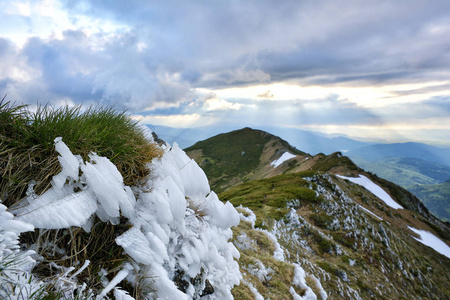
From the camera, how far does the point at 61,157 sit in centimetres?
335

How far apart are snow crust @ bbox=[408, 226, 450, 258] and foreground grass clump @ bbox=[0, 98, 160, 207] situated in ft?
209

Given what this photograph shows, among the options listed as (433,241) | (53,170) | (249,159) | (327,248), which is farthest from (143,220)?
(249,159)

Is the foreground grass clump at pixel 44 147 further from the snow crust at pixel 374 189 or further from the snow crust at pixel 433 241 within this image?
the snow crust at pixel 433 241

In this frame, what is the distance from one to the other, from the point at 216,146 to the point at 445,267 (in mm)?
134513

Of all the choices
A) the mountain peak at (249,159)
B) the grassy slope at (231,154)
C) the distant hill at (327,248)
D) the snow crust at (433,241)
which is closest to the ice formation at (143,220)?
the distant hill at (327,248)

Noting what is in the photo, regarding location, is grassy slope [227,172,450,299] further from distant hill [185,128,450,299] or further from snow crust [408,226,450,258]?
snow crust [408,226,450,258]

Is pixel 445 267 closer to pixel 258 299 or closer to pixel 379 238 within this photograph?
pixel 379 238

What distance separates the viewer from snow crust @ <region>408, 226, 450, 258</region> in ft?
157

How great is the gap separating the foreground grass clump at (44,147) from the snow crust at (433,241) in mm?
63822

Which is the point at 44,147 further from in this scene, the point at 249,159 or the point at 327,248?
the point at 249,159

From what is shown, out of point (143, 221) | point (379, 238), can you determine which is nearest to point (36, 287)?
point (143, 221)

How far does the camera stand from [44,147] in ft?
11.9

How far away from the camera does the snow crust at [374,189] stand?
5666 centimetres

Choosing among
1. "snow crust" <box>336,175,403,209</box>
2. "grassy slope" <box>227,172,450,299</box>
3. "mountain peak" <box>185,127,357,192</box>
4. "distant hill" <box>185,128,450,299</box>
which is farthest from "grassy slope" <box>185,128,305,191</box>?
"grassy slope" <box>227,172,450,299</box>
